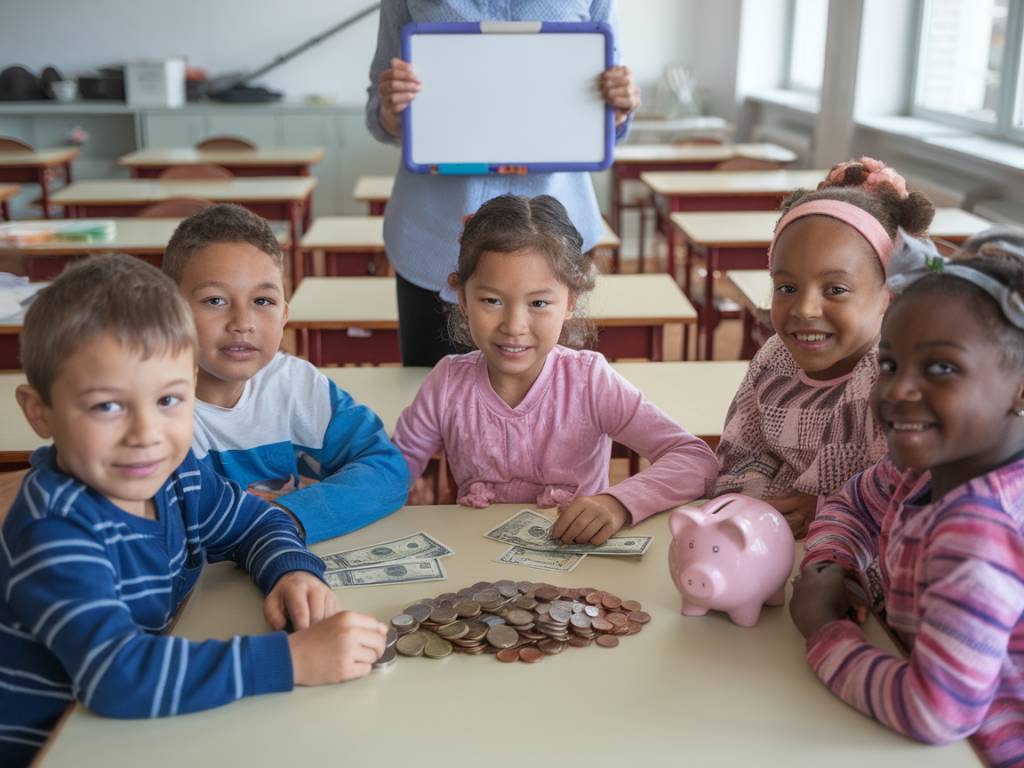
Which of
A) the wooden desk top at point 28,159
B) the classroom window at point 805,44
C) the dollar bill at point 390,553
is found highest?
the classroom window at point 805,44

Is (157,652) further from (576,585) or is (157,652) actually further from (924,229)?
(924,229)

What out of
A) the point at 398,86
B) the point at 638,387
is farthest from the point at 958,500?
the point at 398,86

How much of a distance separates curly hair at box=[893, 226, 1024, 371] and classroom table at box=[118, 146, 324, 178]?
5.60m

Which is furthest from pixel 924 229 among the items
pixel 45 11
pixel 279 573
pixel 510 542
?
pixel 45 11

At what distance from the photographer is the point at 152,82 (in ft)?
24.8

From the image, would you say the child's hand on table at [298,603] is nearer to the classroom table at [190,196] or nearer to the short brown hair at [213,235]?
the short brown hair at [213,235]

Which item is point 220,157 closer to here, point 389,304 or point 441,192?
point 389,304

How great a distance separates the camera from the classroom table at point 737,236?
3.78 m

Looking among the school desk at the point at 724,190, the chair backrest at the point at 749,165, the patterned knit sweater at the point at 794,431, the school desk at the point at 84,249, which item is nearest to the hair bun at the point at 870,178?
the patterned knit sweater at the point at 794,431

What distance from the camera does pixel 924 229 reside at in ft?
5.30

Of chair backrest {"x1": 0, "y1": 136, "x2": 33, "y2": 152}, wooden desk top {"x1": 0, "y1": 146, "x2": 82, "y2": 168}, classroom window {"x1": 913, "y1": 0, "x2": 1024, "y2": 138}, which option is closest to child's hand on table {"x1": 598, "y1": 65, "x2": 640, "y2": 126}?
classroom window {"x1": 913, "y1": 0, "x2": 1024, "y2": 138}

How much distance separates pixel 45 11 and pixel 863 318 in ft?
26.5

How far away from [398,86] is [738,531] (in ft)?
4.29

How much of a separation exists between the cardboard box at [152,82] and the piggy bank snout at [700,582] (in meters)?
7.27
